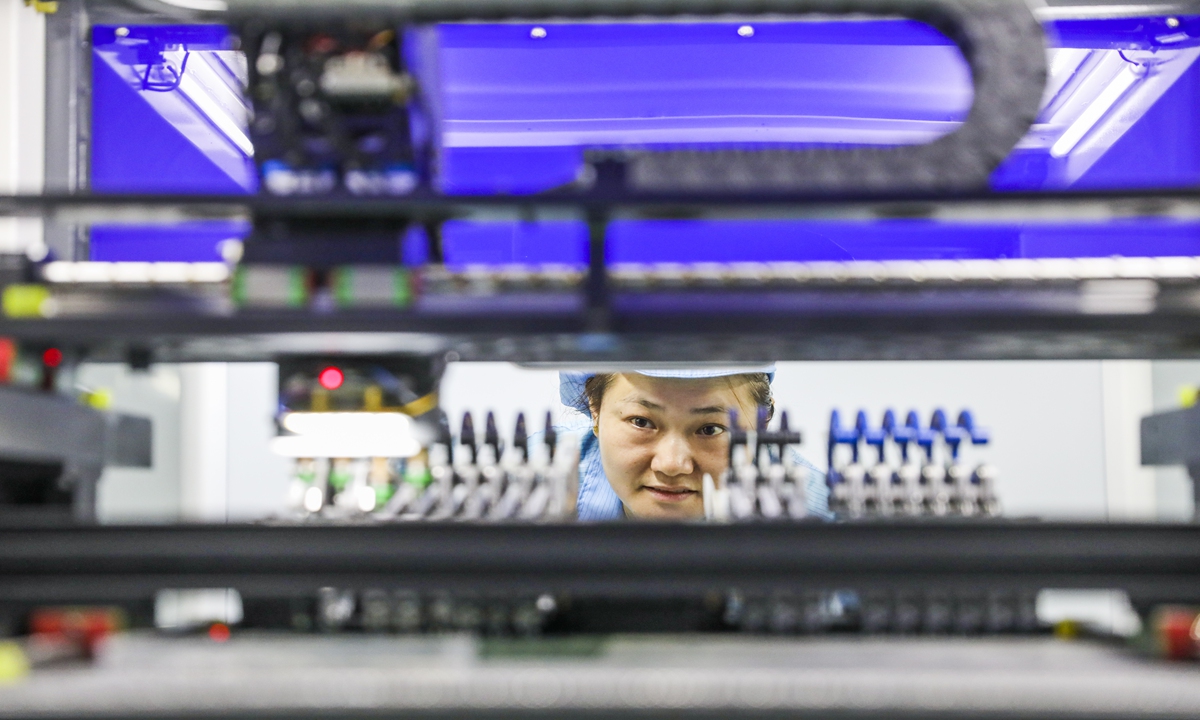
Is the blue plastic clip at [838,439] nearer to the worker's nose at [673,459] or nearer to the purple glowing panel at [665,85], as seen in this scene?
the worker's nose at [673,459]

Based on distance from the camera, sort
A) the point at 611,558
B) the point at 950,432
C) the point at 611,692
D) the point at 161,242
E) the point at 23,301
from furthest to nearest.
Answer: the point at 161,242, the point at 950,432, the point at 23,301, the point at 611,558, the point at 611,692

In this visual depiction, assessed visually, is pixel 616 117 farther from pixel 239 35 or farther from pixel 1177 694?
pixel 1177 694

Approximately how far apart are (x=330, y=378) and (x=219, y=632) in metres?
0.72

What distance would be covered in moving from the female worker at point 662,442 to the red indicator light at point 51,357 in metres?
1.83

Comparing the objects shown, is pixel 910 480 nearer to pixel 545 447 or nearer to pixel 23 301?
pixel 545 447

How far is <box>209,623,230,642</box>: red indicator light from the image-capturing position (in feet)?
6.73

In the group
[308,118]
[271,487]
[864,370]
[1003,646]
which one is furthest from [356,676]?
[864,370]

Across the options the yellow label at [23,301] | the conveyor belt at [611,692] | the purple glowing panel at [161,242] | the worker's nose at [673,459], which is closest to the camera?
the conveyor belt at [611,692]

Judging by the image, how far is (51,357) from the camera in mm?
1959

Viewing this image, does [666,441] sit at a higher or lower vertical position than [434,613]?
higher

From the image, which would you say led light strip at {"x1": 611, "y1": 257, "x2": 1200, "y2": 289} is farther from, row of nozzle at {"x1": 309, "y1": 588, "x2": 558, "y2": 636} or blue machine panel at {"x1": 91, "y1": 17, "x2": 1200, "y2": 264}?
blue machine panel at {"x1": 91, "y1": 17, "x2": 1200, "y2": 264}

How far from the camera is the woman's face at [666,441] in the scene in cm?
327

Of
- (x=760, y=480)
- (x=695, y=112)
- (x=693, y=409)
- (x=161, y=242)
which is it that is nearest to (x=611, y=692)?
(x=760, y=480)

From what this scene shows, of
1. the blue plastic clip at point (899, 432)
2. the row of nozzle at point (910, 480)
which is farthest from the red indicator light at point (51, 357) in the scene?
the blue plastic clip at point (899, 432)
